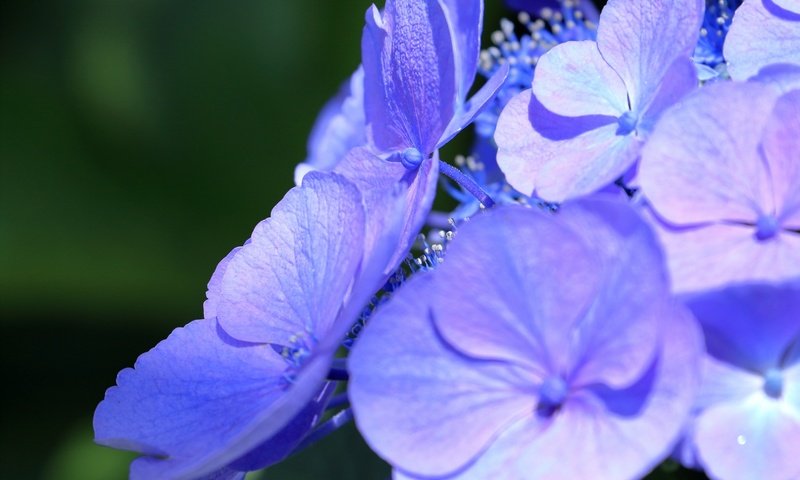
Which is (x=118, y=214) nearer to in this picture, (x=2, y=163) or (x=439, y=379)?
(x=2, y=163)

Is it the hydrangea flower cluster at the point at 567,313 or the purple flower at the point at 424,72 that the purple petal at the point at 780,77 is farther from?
the purple flower at the point at 424,72

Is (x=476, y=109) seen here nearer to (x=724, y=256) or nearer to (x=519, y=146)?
(x=519, y=146)

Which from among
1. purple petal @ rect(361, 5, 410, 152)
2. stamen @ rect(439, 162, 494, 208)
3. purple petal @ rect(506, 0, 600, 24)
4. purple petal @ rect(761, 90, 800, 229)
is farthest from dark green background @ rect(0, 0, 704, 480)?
purple petal @ rect(761, 90, 800, 229)

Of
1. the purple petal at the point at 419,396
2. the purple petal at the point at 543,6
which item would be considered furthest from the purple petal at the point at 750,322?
the purple petal at the point at 543,6

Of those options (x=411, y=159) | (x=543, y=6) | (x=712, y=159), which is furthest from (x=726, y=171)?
(x=543, y=6)

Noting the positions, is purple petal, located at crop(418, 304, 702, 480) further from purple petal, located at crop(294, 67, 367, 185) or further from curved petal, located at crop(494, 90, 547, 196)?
purple petal, located at crop(294, 67, 367, 185)
